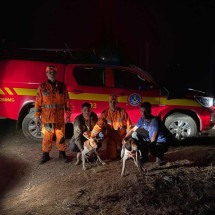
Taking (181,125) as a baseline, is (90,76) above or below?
above

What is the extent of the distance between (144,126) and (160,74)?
521 inches

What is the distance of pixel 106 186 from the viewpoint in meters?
4.47

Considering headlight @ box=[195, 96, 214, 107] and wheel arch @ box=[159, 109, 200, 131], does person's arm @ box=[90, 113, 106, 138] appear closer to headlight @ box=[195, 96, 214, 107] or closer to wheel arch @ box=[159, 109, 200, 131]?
wheel arch @ box=[159, 109, 200, 131]

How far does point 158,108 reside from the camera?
726 cm

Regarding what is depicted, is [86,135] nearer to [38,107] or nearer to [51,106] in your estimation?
[51,106]

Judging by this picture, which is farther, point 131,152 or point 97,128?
point 97,128

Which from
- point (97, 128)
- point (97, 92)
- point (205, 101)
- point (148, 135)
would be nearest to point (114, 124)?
point (97, 128)

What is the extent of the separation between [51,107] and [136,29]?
46.7 feet

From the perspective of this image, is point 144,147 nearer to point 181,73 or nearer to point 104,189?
point 104,189

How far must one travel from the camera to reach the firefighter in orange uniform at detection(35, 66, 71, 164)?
5.82m

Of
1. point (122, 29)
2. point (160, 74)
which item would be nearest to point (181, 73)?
point (160, 74)

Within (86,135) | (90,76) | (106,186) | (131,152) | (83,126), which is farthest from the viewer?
(90,76)

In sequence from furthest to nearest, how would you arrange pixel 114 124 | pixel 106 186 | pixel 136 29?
pixel 136 29 → pixel 114 124 → pixel 106 186

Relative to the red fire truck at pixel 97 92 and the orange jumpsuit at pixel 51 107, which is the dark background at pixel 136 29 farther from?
the orange jumpsuit at pixel 51 107
